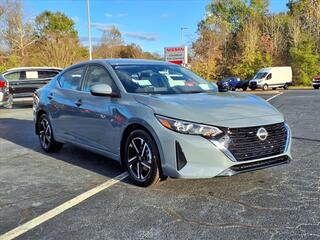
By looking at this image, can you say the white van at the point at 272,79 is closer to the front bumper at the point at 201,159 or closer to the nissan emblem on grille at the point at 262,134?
the nissan emblem on grille at the point at 262,134

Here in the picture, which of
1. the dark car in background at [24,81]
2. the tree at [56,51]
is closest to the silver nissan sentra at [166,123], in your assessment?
the dark car in background at [24,81]

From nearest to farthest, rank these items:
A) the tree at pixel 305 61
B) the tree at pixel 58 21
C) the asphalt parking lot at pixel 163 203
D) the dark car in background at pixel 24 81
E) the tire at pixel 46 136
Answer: the asphalt parking lot at pixel 163 203, the tire at pixel 46 136, the dark car in background at pixel 24 81, the tree at pixel 305 61, the tree at pixel 58 21

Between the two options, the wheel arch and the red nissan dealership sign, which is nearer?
the wheel arch

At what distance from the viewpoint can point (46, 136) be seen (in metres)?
7.48

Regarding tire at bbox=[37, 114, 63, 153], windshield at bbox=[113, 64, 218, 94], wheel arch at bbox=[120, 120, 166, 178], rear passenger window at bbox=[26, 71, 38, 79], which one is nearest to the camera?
wheel arch at bbox=[120, 120, 166, 178]

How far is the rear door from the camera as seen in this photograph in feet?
54.4

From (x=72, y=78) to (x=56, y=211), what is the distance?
2846mm

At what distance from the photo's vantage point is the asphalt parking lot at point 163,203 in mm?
3840

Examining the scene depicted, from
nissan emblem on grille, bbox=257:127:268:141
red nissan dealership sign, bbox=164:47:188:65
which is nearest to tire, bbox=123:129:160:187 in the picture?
nissan emblem on grille, bbox=257:127:268:141

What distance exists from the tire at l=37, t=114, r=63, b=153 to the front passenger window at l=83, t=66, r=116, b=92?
142 centimetres

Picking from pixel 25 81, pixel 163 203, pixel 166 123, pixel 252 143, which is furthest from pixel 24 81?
pixel 252 143

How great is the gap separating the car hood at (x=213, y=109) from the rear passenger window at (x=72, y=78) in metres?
1.63

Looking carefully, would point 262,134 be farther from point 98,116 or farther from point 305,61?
point 305,61

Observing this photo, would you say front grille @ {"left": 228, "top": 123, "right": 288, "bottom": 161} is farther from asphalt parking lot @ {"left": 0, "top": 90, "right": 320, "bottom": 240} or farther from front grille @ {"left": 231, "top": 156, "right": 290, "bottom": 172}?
asphalt parking lot @ {"left": 0, "top": 90, "right": 320, "bottom": 240}
